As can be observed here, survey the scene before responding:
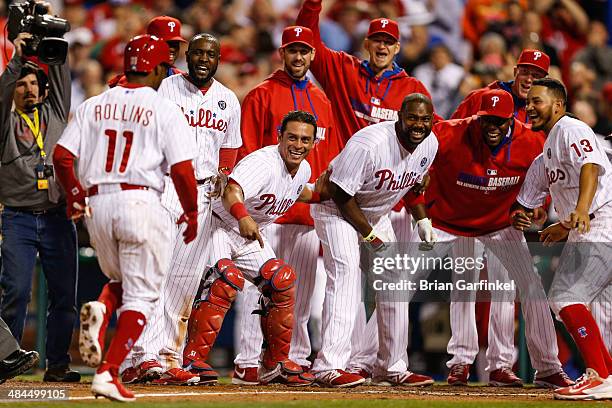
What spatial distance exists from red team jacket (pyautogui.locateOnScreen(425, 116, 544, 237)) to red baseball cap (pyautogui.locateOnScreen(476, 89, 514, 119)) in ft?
0.76

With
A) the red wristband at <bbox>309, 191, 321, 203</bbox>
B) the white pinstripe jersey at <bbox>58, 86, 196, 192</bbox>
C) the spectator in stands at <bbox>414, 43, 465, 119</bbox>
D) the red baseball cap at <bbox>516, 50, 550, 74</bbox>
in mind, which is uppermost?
the spectator in stands at <bbox>414, 43, 465, 119</bbox>

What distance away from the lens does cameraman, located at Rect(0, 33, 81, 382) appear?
24.3 feet

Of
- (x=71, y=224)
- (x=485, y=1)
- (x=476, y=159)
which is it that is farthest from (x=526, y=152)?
(x=485, y=1)

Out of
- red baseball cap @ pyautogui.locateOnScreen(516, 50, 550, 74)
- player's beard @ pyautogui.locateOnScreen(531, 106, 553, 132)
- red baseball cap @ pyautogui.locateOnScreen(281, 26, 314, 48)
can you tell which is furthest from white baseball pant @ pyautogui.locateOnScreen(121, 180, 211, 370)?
red baseball cap @ pyautogui.locateOnScreen(516, 50, 550, 74)

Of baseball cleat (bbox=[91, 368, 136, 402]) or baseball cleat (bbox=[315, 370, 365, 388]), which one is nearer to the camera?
baseball cleat (bbox=[91, 368, 136, 402])

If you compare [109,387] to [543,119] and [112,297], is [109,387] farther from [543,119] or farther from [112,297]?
[543,119]

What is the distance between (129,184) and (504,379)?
339 centimetres

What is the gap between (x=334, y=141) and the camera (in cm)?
823

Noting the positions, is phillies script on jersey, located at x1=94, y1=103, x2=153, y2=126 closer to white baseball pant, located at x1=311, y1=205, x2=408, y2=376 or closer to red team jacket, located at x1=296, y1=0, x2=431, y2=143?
white baseball pant, located at x1=311, y1=205, x2=408, y2=376

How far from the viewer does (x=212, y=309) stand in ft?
23.1

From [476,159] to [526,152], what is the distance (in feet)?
1.16

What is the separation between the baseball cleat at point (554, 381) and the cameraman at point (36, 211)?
323 centimetres

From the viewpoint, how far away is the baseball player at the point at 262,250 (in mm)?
7043

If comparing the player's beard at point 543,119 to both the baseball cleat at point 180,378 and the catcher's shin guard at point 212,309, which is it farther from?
the baseball cleat at point 180,378
